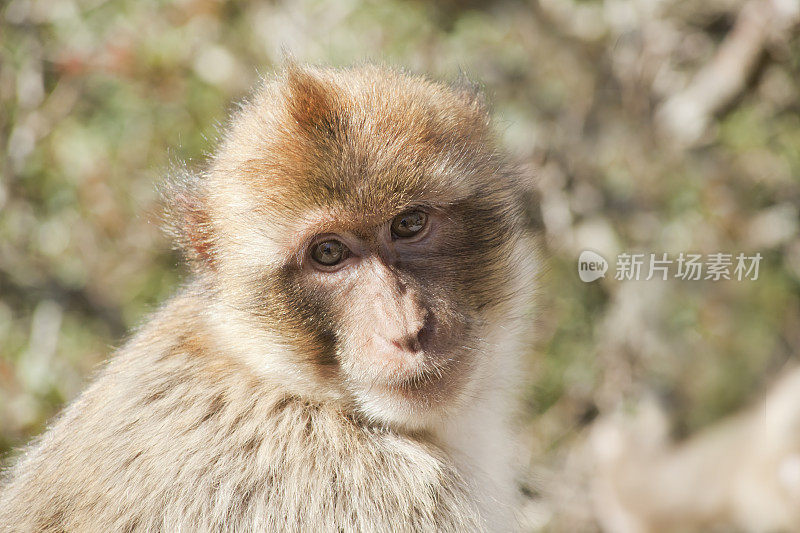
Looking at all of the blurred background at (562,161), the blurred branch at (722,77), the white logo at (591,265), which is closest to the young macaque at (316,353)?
the blurred background at (562,161)

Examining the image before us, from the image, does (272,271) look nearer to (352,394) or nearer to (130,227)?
(352,394)

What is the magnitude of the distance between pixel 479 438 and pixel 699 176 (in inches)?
117

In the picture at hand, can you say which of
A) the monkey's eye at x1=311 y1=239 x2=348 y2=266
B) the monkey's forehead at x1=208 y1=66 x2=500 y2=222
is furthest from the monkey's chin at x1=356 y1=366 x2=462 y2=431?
the monkey's forehead at x1=208 y1=66 x2=500 y2=222

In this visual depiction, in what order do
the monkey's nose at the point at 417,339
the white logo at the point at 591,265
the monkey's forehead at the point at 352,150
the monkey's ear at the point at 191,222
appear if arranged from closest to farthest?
the monkey's nose at the point at 417,339 < the monkey's forehead at the point at 352,150 < the monkey's ear at the point at 191,222 < the white logo at the point at 591,265

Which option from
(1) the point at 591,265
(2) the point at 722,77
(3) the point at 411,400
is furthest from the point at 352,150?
(2) the point at 722,77

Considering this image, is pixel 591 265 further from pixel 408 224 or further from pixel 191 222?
pixel 191 222

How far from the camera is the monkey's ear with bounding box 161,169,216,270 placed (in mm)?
2486

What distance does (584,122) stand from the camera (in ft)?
16.5

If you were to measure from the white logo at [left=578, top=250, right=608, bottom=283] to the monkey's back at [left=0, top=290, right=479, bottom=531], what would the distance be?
255cm

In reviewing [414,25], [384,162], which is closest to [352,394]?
[384,162]

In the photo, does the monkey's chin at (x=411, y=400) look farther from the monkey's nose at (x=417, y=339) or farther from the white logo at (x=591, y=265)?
the white logo at (x=591, y=265)

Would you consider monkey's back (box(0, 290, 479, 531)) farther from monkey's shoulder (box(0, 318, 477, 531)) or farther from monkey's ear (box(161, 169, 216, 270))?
monkey's ear (box(161, 169, 216, 270))

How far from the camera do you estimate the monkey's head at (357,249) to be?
225cm

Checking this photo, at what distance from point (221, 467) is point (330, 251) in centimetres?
66
